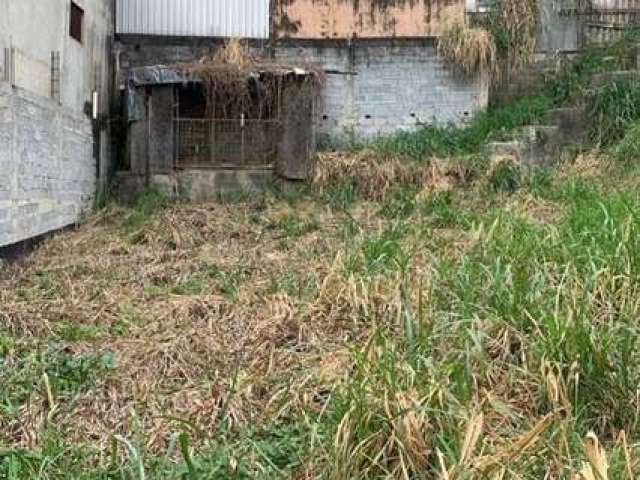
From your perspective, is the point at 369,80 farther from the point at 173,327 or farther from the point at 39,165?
the point at 173,327

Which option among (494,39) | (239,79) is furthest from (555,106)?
(239,79)

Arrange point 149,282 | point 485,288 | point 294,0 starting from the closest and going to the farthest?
1. point 485,288
2. point 149,282
3. point 294,0

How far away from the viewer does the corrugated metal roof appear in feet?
37.0

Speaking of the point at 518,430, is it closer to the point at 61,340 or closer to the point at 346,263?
the point at 346,263

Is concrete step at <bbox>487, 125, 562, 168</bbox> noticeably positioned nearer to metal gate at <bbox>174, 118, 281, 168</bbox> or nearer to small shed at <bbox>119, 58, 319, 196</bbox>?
small shed at <bbox>119, 58, 319, 196</bbox>

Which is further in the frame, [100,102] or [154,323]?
[100,102]

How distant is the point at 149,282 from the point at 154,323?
146 cm

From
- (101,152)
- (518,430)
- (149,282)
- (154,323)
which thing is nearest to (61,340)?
(154,323)

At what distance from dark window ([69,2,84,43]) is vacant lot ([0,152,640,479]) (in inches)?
165

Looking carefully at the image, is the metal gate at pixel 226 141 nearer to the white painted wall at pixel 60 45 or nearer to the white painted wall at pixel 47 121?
the white painted wall at pixel 47 121

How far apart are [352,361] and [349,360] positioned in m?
0.07

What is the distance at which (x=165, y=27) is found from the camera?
37.2ft

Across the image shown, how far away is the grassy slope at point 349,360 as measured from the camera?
2.53 m

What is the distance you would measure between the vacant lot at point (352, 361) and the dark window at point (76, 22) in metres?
4.19
